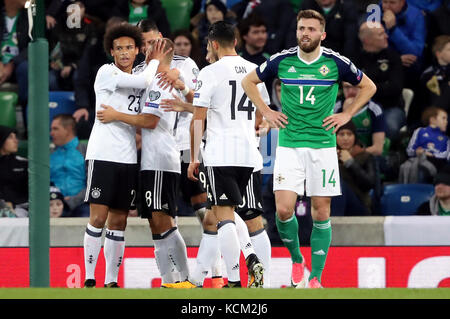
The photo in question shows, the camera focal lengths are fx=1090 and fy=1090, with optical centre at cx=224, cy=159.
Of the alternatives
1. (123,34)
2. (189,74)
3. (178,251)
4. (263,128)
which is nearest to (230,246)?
(178,251)

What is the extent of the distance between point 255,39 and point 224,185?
14.4 ft

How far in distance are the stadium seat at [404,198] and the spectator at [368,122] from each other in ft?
1.56

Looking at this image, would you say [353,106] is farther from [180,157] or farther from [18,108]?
[18,108]

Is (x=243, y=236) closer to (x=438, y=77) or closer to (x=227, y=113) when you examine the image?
(x=227, y=113)

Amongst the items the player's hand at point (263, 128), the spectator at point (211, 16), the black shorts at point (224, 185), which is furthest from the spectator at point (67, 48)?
the black shorts at point (224, 185)

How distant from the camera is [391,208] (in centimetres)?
1154

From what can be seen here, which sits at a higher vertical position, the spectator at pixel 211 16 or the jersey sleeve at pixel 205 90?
the spectator at pixel 211 16

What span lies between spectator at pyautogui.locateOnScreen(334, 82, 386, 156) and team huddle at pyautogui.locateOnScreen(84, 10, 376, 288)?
9.57ft

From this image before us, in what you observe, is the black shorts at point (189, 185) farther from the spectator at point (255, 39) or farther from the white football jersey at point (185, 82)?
the spectator at point (255, 39)

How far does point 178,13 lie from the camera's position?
Result: 1386 cm

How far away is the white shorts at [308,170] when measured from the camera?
8.38 metres
